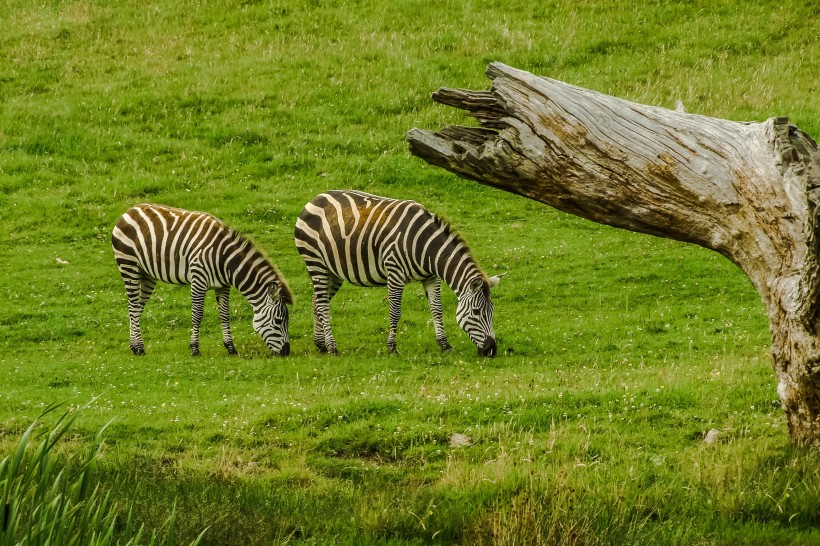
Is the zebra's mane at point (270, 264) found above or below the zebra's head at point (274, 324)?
above

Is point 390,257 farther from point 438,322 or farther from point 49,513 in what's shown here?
point 49,513

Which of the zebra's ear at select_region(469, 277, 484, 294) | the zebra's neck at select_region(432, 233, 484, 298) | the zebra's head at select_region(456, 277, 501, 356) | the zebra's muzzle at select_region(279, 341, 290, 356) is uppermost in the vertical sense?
the zebra's neck at select_region(432, 233, 484, 298)

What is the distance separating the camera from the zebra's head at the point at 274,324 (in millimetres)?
18188

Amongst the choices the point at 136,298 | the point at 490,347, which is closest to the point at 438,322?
the point at 490,347

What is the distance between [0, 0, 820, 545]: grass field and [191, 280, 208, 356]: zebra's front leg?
1.84 ft

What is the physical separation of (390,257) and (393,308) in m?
0.93

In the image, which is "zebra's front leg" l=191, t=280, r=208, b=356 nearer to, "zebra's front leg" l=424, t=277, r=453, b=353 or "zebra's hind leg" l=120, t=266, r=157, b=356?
"zebra's hind leg" l=120, t=266, r=157, b=356

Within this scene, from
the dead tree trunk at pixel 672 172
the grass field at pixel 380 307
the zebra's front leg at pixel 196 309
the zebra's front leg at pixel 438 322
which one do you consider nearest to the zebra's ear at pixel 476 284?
the zebra's front leg at pixel 438 322

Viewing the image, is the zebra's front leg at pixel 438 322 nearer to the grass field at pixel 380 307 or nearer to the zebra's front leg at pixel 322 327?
the grass field at pixel 380 307

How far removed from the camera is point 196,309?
61.7ft

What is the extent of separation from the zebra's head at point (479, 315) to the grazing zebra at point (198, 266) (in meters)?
3.28

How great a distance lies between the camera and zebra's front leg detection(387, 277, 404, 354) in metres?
17.9

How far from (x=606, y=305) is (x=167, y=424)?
965 centimetres

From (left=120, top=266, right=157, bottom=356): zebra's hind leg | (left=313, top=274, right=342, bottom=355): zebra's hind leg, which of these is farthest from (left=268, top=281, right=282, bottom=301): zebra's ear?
(left=120, top=266, right=157, bottom=356): zebra's hind leg
